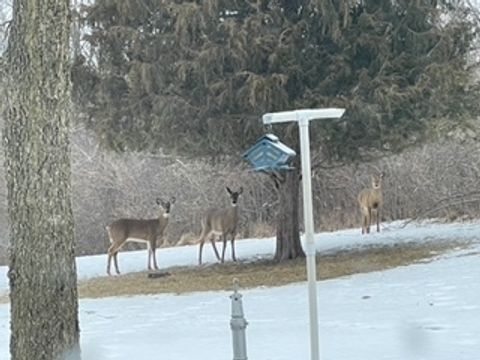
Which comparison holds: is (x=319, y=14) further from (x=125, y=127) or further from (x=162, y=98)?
(x=125, y=127)

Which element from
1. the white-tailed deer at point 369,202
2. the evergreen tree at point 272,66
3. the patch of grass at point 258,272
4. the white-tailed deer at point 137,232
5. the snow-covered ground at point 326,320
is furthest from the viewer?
the white-tailed deer at point 369,202

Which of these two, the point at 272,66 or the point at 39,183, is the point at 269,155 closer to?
the point at 39,183

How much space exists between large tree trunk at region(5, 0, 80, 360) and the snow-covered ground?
1706mm

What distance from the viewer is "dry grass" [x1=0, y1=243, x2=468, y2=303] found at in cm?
1266

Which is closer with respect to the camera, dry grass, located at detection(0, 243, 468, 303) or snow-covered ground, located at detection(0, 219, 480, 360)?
snow-covered ground, located at detection(0, 219, 480, 360)

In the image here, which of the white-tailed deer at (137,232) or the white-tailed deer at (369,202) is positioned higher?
the white-tailed deer at (369,202)

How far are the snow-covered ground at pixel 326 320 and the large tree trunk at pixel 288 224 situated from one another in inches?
105

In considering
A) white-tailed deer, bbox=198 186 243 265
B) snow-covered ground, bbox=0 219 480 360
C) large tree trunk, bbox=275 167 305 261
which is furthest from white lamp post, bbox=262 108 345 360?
white-tailed deer, bbox=198 186 243 265

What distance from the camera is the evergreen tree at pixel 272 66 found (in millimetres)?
12336

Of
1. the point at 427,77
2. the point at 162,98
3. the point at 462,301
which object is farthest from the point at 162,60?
the point at 462,301

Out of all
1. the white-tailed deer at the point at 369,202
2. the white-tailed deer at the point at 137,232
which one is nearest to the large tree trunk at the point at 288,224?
the white-tailed deer at the point at 137,232

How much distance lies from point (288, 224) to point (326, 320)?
601cm

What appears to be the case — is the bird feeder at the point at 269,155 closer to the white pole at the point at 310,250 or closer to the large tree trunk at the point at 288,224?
the white pole at the point at 310,250

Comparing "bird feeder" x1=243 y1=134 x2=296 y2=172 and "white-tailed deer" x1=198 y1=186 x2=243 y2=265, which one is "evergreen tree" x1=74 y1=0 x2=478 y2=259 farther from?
"bird feeder" x1=243 y1=134 x2=296 y2=172
